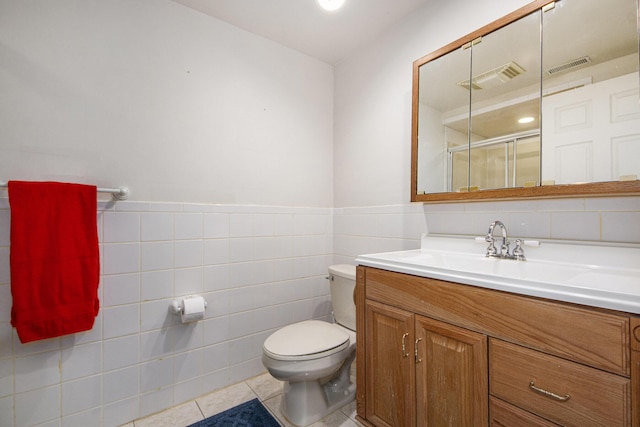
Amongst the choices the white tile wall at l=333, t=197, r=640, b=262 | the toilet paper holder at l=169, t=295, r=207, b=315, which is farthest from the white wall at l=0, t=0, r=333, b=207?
the toilet paper holder at l=169, t=295, r=207, b=315

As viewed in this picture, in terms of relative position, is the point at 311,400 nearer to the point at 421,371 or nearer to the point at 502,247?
the point at 421,371

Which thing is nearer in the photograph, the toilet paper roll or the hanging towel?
the hanging towel

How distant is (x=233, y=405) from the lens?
5.30 ft

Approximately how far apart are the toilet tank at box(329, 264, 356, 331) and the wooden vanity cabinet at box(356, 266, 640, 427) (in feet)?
1.22

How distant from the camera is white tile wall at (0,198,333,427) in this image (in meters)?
1.30

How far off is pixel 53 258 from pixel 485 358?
5.75ft

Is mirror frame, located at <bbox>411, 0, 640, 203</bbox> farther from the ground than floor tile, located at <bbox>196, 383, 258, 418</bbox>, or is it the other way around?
mirror frame, located at <bbox>411, 0, 640, 203</bbox>

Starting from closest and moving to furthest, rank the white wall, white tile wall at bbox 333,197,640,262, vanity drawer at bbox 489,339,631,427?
vanity drawer at bbox 489,339,631,427, white tile wall at bbox 333,197,640,262, the white wall

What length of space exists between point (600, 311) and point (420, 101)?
129 cm

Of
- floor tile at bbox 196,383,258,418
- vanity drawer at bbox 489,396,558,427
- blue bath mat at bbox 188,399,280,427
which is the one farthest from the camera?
floor tile at bbox 196,383,258,418

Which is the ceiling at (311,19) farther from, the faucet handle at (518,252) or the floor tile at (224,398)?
the floor tile at (224,398)

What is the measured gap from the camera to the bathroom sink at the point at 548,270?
0.76m

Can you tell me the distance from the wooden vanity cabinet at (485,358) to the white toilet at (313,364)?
0.17 m

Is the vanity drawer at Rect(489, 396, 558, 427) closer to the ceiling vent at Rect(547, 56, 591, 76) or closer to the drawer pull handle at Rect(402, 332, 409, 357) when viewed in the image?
the drawer pull handle at Rect(402, 332, 409, 357)
